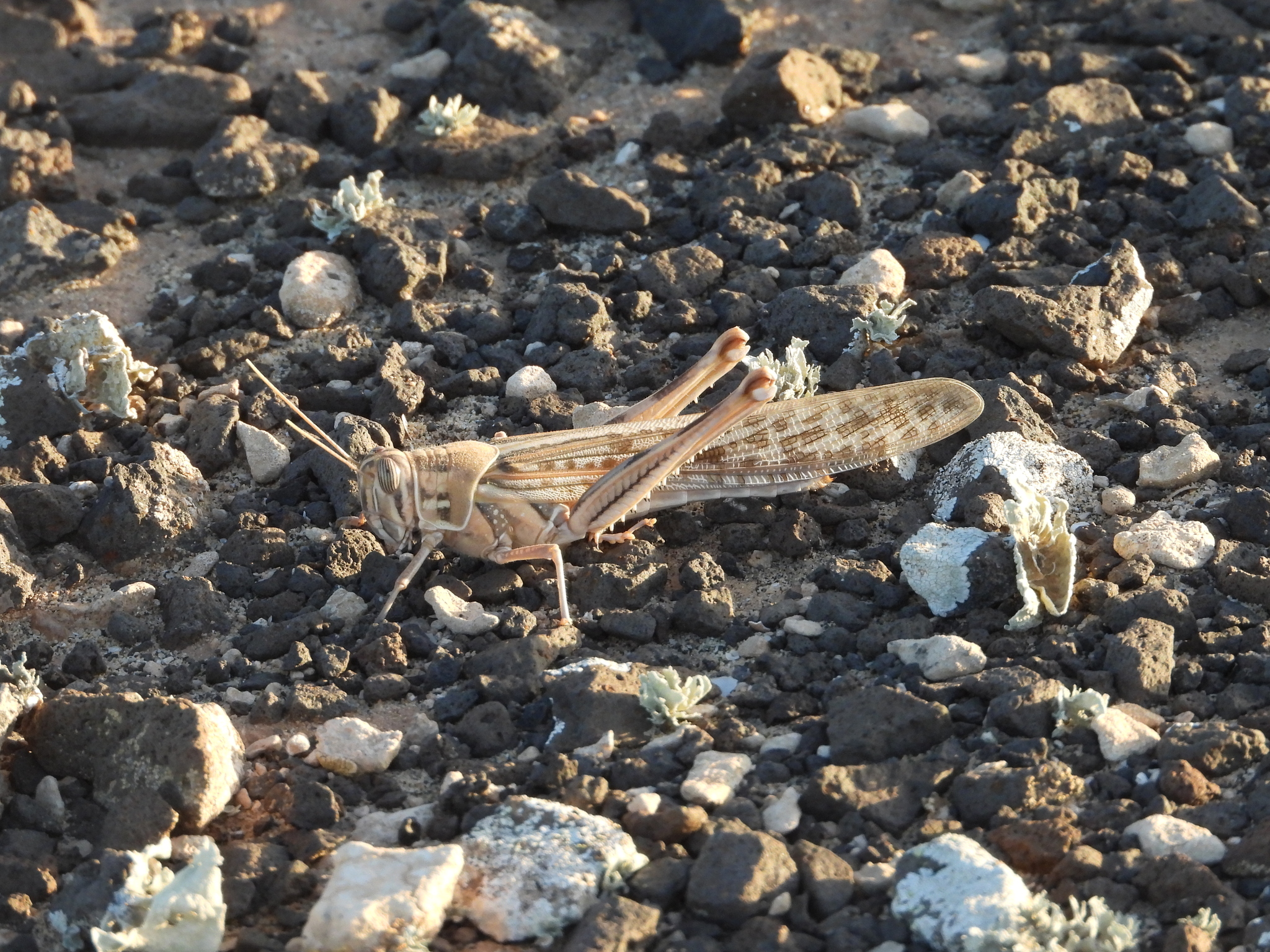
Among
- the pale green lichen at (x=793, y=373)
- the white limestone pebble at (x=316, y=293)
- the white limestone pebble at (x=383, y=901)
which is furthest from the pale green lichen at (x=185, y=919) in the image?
the white limestone pebble at (x=316, y=293)

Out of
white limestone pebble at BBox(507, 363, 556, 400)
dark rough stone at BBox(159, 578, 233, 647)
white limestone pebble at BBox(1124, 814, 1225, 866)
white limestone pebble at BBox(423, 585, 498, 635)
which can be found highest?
white limestone pebble at BBox(1124, 814, 1225, 866)

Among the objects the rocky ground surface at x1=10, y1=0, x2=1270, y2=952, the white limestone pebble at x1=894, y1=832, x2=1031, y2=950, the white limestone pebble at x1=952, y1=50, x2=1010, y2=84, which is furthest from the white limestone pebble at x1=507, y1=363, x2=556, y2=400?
the white limestone pebble at x1=952, y1=50, x2=1010, y2=84

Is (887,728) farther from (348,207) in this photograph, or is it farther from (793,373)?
(348,207)

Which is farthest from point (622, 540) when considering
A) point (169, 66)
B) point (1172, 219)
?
point (169, 66)

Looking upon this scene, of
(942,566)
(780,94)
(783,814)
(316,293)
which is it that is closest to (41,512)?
(316,293)

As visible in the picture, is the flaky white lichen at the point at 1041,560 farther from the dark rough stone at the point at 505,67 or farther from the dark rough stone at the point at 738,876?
the dark rough stone at the point at 505,67

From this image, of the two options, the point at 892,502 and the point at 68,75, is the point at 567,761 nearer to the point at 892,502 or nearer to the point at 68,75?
the point at 892,502

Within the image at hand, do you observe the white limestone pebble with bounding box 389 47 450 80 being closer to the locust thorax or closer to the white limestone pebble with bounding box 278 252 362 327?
the white limestone pebble with bounding box 278 252 362 327
